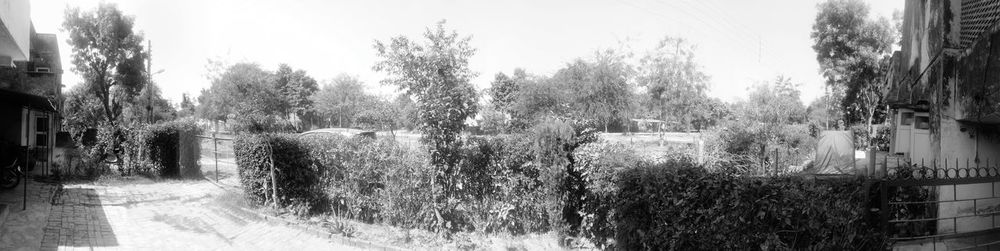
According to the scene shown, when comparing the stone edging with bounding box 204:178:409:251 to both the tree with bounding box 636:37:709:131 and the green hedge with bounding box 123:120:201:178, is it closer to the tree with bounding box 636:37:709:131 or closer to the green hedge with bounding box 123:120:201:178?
the green hedge with bounding box 123:120:201:178

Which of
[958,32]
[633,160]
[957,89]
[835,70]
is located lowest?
[633,160]

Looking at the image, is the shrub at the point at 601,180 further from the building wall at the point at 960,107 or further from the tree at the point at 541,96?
the tree at the point at 541,96

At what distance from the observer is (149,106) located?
74.8ft

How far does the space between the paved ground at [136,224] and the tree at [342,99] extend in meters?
40.4

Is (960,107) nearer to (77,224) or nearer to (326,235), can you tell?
(326,235)

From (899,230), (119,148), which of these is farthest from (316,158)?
(119,148)

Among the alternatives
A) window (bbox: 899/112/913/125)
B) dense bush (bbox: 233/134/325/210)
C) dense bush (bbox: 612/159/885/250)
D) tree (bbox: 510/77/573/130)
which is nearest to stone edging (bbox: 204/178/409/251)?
dense bush (bbox: 233/134/325/210)

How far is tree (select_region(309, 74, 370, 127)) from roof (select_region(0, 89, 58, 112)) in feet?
114

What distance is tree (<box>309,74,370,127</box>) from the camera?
52094 millimetres

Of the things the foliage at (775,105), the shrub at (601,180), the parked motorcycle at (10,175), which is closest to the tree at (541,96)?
the foliage at (775,105)

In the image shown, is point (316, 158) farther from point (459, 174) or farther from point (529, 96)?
point (529, 96)

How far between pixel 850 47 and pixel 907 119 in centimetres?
1832

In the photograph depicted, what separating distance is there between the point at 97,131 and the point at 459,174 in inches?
575

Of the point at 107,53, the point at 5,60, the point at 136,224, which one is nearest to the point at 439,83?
the point at 136,224
